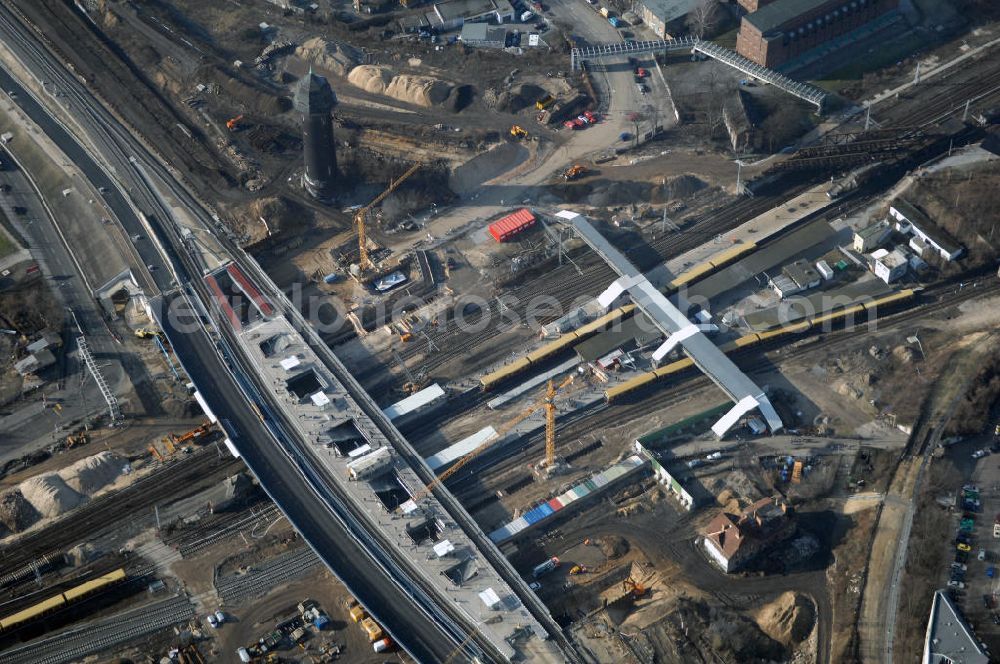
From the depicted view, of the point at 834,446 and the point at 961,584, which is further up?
the point at 834,446

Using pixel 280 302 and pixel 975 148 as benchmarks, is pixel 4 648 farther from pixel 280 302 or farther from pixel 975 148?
pixel 975 148

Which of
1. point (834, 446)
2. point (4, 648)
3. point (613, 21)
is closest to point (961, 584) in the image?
point (834, 446)

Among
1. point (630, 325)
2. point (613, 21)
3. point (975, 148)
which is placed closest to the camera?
point (630, 325)

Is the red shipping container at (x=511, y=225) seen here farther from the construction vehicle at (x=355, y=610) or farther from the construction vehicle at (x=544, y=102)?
the construction vehicle at (x=355, y=610)

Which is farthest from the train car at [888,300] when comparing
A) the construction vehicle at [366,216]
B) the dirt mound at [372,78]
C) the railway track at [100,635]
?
the railway track at [100,635]

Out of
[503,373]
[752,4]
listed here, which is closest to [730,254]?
[503,373]

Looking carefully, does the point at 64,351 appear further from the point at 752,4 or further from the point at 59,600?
the point at 752,4

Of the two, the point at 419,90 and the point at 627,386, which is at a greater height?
the point at 419,90

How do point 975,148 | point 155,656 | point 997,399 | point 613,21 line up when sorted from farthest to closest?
point 613,21 → point 975,148 → point 997,399 → point 155,656
